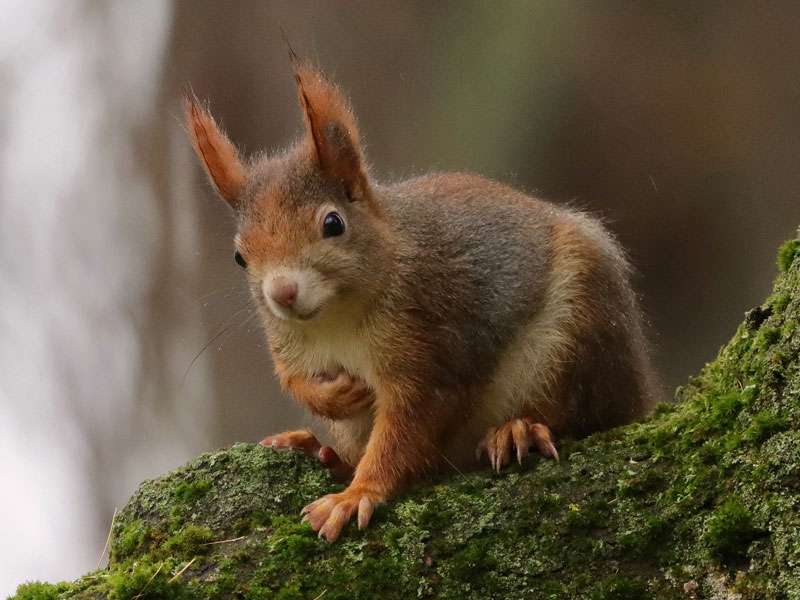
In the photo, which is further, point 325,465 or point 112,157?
point 112,157

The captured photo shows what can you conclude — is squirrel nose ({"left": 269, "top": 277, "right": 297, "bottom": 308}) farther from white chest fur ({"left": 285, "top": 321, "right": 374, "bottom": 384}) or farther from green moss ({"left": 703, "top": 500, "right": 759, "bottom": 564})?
green moss ({"left": 703, "top": 500, "right": 759, "bottom": 564})

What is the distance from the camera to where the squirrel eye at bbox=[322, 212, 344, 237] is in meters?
2.99

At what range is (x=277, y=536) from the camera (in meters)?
2.51

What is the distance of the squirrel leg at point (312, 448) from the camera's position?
10.1 ft

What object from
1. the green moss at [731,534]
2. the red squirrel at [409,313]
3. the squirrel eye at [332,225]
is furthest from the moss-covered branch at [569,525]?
the squirrel eye at [332,225]

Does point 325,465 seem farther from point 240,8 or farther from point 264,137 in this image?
point 240,8

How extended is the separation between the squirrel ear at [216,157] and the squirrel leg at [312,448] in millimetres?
750

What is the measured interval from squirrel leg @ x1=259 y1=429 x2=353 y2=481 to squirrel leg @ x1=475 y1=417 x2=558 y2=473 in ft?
1.45

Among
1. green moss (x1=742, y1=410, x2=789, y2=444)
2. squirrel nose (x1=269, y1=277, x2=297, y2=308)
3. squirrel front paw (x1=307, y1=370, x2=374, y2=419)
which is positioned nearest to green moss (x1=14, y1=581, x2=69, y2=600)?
squirrel nose (x1=269, y1=277, x2=297, y2=308)

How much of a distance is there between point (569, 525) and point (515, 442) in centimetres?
48

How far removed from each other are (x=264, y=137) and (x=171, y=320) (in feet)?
4.68

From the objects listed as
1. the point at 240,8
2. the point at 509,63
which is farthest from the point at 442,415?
the point at 240,8

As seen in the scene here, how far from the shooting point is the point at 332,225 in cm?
300

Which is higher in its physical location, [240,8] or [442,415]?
[240,8]
